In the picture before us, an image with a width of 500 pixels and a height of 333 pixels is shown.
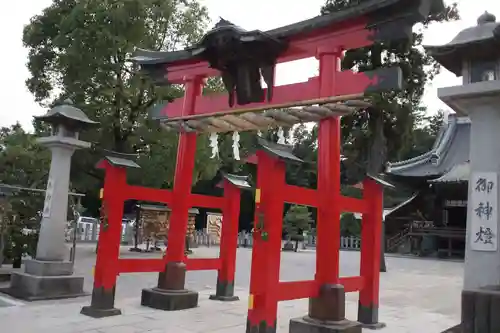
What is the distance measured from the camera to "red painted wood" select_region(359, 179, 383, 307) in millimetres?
7199

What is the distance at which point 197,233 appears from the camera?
25.7 m

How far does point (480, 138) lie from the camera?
5.65 m

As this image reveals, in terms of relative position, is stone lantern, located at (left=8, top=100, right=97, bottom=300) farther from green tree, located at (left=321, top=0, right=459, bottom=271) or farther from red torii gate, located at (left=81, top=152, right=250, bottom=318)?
Result: green tree, located at (left=321, top=0, right=459, bottom=271)

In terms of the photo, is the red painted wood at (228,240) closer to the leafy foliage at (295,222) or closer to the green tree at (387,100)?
the green tree at (387,100)

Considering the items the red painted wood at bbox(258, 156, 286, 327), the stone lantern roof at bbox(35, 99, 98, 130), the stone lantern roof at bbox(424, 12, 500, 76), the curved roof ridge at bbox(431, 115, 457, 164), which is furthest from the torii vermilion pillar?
the curved roof ridge at bbox(431, 115, 457, 164)

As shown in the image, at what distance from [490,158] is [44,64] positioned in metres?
15.1

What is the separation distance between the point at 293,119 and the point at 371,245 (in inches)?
92.9

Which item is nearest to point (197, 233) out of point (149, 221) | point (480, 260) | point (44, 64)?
point (149, 221)

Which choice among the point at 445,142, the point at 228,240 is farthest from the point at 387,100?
the point at 445,142

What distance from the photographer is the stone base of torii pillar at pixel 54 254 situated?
27.1ft

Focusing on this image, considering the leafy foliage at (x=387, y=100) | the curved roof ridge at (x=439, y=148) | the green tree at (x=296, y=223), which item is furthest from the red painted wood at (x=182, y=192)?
the curved roof ridge at (x=439, y=148)

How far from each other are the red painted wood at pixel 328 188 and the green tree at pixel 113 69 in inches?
349

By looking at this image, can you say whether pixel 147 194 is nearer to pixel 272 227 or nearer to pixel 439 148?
pixel 272 227

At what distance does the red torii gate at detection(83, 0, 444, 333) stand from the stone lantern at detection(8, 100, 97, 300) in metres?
1.71
